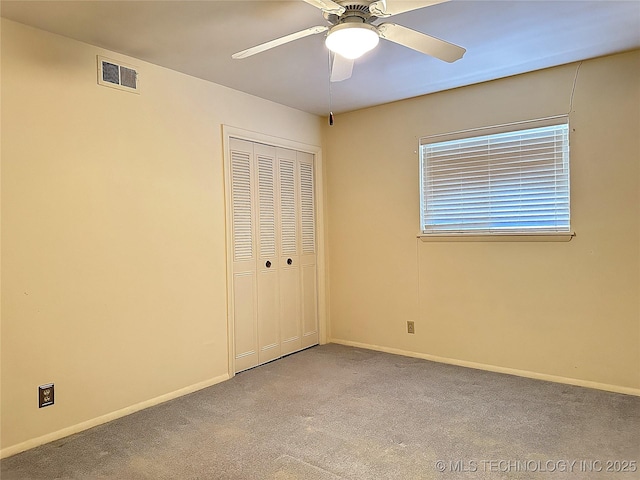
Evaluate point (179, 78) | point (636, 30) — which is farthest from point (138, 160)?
point (636, 30)

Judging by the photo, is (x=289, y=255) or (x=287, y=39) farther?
(x=289, y=255)

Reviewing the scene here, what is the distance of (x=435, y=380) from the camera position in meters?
3.52

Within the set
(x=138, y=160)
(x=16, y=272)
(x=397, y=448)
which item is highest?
(x=138, y=160)

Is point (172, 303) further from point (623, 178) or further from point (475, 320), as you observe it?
point (623, 178)

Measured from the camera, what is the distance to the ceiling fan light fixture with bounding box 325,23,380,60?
192cm

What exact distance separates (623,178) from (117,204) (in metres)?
3.44

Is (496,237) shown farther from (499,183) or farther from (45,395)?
(45,395)

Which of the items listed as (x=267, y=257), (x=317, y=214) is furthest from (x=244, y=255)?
(x=317, y=214)

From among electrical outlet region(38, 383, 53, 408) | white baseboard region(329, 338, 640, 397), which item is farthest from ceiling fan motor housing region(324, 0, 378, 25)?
white baseboard region(329, 338, 640, 397)

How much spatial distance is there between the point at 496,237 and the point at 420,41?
80.2 inches

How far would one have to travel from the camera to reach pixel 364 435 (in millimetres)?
2607

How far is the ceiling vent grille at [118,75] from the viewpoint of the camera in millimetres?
2864

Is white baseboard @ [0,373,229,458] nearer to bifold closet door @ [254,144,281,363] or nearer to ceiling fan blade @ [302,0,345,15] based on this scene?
bifold closet door @ [254,144,281,363]

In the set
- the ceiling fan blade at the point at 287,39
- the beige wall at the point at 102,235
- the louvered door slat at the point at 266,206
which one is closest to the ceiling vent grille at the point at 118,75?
the beige wall at the point at 102,235
